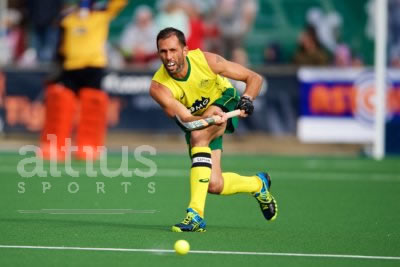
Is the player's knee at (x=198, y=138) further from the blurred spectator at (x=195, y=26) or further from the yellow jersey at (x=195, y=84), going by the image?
the blurred spectator at (x=195, y=26)

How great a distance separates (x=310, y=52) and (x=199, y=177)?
33.5 feet

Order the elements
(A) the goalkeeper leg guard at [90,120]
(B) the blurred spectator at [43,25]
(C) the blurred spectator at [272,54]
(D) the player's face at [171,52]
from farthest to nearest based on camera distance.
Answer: (B) the blurred spectator at [43,25] < (C) the blurred spectator at [272,54] < (A) the goalkeeper leg guard at [90,120] < (D) the player's face at [171,52]

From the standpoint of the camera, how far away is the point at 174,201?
32.6 ft

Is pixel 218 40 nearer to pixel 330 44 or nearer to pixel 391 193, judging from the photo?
pixel 330 44

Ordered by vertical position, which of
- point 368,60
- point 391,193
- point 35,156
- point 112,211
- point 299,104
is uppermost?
point 368,60

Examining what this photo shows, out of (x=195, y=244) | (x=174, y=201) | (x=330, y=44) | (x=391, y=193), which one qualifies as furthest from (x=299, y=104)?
(x=195, y=244)

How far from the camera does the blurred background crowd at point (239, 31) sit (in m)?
17.6

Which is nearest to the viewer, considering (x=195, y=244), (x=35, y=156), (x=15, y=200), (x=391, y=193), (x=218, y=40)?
(x=195, y=244)

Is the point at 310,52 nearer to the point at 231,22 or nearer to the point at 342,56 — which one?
the point at 342,56

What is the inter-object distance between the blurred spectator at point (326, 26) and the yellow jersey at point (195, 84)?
1008 cm

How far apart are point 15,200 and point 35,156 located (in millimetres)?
5028

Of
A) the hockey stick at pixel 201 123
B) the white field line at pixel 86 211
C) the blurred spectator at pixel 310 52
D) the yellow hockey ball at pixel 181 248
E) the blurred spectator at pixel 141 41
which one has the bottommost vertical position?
the yellow hockey ball at pixel 181 248

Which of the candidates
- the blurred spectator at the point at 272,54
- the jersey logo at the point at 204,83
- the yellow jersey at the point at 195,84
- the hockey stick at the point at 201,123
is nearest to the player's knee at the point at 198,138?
the hockey stick at the point at 201,123

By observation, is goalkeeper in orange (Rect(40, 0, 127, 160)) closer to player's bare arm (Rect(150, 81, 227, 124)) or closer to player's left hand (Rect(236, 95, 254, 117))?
player's bare arm (Rect(150, 81, 227, 124))
